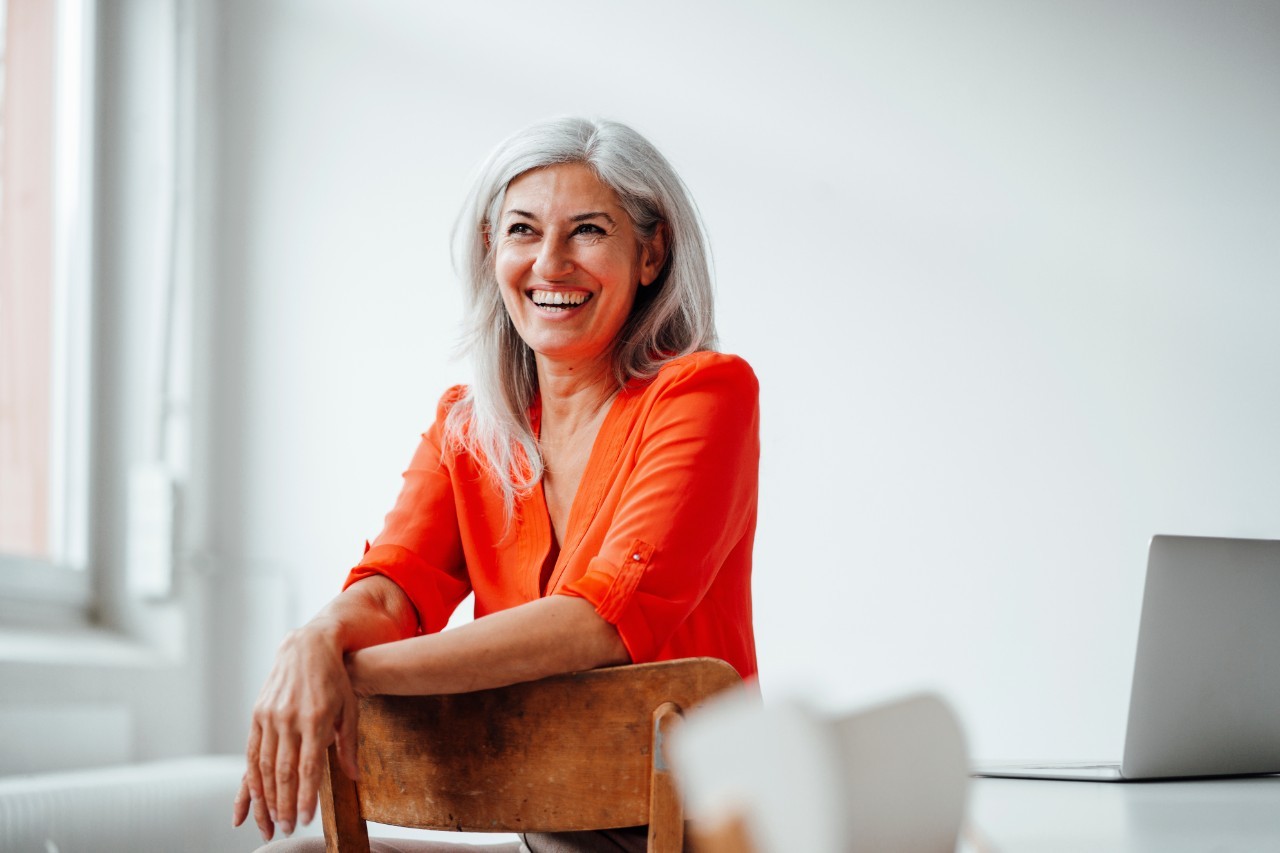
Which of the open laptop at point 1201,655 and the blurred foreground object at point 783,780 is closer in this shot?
the blurred foreground object at point 783,780

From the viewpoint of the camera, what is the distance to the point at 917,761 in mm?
390

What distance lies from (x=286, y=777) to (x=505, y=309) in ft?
2.72

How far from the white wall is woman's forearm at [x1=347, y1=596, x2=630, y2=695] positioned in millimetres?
1643

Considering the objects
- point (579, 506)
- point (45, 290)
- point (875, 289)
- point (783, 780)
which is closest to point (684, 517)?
point (579, 506)

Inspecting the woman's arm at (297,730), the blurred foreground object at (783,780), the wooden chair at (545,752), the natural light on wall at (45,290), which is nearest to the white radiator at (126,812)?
the natural light on wall at (45,290)

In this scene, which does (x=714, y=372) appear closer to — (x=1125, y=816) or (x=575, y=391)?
(x=575, y=391)

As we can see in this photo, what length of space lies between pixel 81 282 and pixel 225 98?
0.74 m

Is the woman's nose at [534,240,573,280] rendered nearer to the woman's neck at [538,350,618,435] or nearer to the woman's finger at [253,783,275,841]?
the woman's neck at [538,350,618,435]

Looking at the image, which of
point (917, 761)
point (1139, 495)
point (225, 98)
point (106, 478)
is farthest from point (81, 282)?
point (917, 761)

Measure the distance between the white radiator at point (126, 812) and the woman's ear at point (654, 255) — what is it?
1.29 meters

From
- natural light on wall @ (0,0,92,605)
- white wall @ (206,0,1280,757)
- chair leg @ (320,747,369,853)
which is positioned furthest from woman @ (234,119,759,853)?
natural light on wall @ (0,0,92,605)

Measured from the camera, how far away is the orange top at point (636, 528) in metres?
1.40

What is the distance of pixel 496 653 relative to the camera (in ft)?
Answer: 4.12

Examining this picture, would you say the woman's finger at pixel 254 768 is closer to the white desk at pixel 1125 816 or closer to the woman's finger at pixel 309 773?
the woman's finger at pixel 309 773
